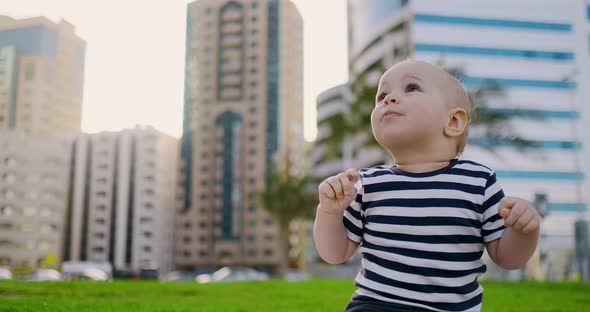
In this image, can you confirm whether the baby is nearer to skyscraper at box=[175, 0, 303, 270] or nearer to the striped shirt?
the striped shirt

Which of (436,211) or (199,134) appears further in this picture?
(199,134)

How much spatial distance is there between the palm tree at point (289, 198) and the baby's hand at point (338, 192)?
36.5 m

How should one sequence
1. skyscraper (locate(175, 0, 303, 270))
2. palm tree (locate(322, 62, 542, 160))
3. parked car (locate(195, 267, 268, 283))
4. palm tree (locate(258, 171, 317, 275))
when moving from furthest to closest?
skyscraper (locate(175, 0, 303, 270))
palm tree (locate(258, 171, 317, 275))
parked car (locate(195, 267, 268, 283))
palm tree (locate(322, 62, 542, 160))

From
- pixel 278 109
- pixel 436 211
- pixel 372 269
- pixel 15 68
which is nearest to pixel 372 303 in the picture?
pixel 372 269

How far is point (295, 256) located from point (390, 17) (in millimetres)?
36418

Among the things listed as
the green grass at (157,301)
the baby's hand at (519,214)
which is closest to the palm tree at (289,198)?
the green grass at (157,301)

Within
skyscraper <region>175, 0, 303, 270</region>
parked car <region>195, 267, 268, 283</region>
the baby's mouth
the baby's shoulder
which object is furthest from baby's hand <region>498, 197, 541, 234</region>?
skyscraper <region>175, 0, 303, 270</region>

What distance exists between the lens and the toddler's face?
2.05m

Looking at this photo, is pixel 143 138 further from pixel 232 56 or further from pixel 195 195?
pixel 232 56

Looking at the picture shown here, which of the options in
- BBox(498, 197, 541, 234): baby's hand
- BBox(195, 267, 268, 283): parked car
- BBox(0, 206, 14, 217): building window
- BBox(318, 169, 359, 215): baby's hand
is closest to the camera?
BBox(498, 197, 541, 234): baby's hand

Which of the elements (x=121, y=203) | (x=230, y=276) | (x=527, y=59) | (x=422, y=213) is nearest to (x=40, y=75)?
(x=422, y=213)

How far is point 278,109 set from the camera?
7350 cm

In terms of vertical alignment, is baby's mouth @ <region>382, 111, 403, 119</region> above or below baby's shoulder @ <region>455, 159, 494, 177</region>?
above

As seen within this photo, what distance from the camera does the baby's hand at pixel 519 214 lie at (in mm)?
1803
